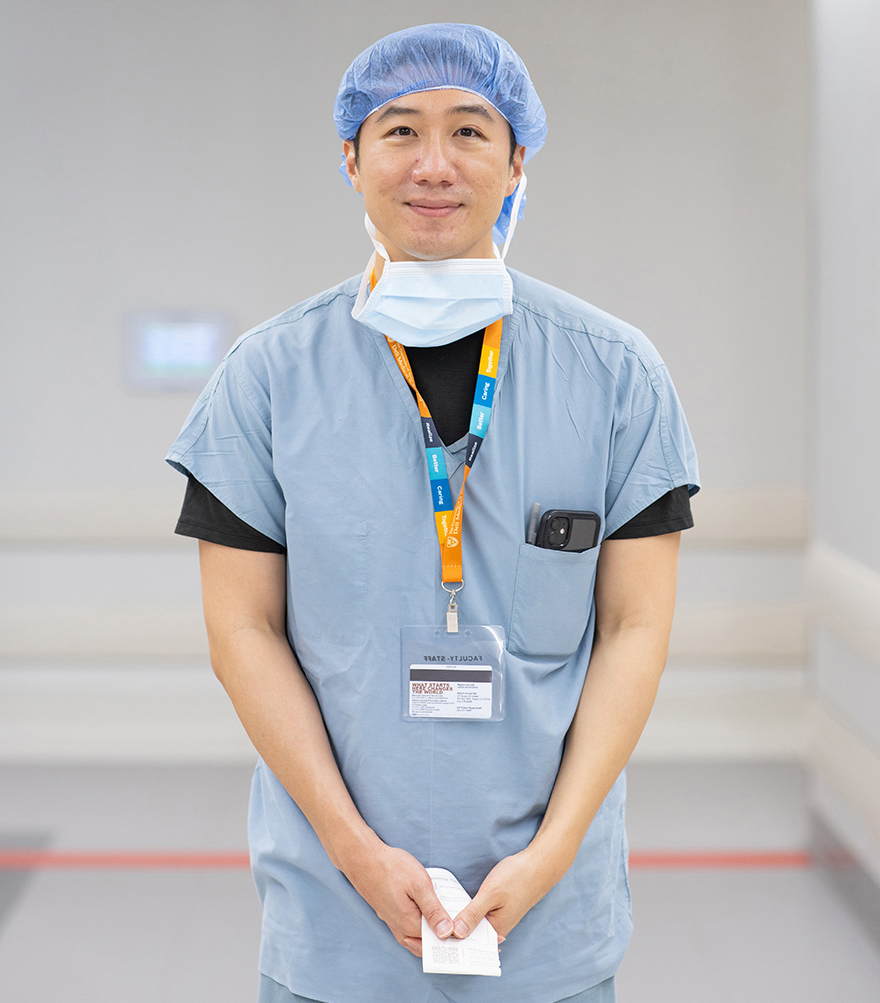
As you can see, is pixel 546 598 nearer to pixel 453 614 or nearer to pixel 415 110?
pixel 453 614

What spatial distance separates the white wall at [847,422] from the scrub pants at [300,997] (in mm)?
1704

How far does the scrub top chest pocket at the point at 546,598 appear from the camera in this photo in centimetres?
110

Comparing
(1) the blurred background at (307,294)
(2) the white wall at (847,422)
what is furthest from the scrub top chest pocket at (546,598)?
(1) the blurred background at (307,294)

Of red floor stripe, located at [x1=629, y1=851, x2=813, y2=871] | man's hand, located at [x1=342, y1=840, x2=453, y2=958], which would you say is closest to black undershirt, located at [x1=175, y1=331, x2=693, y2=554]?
man's hand, located at [x1=342, y1=840, x2=453, y2=958]

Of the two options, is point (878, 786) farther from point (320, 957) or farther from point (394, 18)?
point (394, 18)

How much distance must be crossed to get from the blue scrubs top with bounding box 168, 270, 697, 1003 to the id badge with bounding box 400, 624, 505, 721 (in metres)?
0.02

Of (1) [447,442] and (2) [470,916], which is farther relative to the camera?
(1) [447,442]

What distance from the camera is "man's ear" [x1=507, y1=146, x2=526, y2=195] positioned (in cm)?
121

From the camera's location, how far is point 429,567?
1.10 metres

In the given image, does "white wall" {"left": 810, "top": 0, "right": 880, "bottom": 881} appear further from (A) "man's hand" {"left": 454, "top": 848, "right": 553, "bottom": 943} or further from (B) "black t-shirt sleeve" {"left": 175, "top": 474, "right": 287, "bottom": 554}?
(B) "black t-shirt sleeve" {"left": 175, "top": 474, "right": 287, "bottom": 554}

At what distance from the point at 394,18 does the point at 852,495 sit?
2.14m

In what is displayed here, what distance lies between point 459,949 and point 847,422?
231 cm

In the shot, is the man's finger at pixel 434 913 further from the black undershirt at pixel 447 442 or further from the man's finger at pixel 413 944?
the black undershirt at pixel 447 442

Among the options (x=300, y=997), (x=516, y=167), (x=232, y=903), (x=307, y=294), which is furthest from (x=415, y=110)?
(x=307, y=294)
